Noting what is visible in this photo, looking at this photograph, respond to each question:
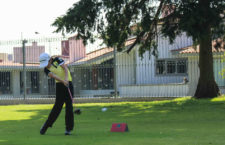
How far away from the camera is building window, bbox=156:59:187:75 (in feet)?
74.2

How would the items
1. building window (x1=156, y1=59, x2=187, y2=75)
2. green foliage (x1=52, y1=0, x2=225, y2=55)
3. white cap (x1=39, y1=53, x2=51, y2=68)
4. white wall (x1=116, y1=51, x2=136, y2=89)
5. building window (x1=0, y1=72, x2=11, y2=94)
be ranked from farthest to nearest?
1. building window (x1=0, y1=72, x2=11, y2=94)
2. white wall (x1=116, y1=51, x2=136, y2=89)
3. building window (x1=156, y1=59, x2=187, y2=75)
4. green foliage (x1=52, y1=0, x2=225, y2=55)
5. white cap (x1=39, y1=53, x2=51, y2=68)

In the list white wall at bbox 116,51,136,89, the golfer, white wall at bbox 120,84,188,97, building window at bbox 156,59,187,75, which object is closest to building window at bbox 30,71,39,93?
white wall at bbox 116,51,136,89

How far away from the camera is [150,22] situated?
60.1ft

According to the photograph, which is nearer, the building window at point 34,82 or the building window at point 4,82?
the building window at point 34,82

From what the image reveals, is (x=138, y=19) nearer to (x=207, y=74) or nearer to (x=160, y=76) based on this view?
(x=207, y=74)

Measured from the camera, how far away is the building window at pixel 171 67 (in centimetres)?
2260

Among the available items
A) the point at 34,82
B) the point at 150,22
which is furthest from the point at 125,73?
the point at 150,22

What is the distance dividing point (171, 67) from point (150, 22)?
21.7 ft

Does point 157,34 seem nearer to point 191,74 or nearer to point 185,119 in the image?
point 191,74

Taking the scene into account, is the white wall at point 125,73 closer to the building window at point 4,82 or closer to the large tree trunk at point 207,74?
the large tree trunk at point 207,74

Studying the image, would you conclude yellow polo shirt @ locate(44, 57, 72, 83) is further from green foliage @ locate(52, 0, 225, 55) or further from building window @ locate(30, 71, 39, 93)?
building window @ locate(30, 71, 39, 93)

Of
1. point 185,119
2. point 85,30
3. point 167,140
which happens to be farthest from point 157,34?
point 167,140

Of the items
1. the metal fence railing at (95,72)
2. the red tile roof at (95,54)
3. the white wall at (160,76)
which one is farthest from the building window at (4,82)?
the white wall at (160,76)

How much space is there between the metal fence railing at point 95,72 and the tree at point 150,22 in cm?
221
